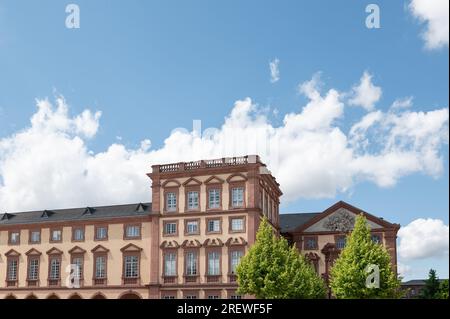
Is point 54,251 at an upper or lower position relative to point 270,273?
upper

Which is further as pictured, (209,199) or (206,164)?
(206,164)

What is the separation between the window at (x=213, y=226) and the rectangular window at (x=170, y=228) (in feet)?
11.4

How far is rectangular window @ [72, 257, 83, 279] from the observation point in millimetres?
65188

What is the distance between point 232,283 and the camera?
59000mm

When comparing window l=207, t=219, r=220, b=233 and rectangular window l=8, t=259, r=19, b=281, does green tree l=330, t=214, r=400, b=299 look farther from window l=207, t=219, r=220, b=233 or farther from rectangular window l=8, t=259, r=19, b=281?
rectangular window l=8, t=259, r=19, b=281

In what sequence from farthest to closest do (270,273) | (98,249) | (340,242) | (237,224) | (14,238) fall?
(14,238) < (340,242) < (98,249) < (237,224) < (270,273)

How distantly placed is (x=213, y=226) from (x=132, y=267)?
9.29 meters

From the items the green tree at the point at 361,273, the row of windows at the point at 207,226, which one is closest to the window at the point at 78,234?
the row of windows at the point at 207,226

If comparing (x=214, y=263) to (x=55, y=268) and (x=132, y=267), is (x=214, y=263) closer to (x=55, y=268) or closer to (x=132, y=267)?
(x=132, y=267)

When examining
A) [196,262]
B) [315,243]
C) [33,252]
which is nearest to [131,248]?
[196,262]

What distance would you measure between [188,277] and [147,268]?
14.5ft

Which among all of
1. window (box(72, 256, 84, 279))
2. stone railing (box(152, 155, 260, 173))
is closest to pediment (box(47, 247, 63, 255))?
window (box(72, 256, 84, 279))

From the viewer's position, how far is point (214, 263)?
198 feet
